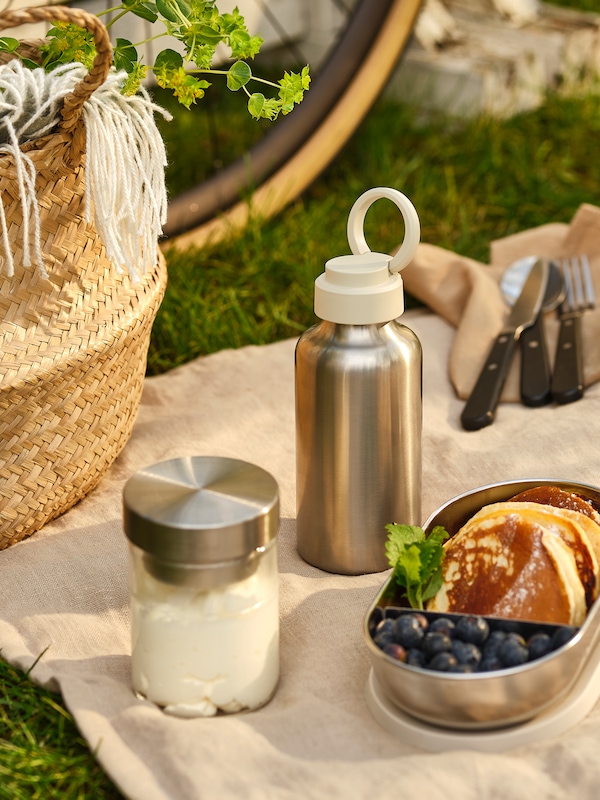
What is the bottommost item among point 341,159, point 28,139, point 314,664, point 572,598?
point 314,664

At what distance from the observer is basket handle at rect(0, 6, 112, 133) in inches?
32.8

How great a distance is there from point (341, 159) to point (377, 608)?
4.59ft

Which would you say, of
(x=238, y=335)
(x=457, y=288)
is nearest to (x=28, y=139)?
(x=238, y=335)

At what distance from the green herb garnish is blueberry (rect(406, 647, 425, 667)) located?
8 centimetres

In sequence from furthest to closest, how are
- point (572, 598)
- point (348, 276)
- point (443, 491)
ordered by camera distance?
point (443, 491) < point (348, 276) < point (572, 598)

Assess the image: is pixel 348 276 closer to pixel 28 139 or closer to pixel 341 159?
pixel 28 139

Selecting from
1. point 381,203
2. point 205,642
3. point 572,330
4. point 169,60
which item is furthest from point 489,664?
point 381,203

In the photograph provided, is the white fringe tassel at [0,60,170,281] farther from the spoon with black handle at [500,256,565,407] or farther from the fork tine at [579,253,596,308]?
the fork tine at [579,253,596,308]

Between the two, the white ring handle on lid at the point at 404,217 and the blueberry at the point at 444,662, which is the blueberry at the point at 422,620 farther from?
the white ring handle on lid at the point at 404,217

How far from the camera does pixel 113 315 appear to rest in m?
1.06

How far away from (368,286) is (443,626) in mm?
319

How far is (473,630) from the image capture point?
2.56 ft

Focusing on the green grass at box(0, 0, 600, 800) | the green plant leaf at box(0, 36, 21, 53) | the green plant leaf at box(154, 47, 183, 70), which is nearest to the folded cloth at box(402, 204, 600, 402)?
the green grass at box(0, 0, 600, 800)

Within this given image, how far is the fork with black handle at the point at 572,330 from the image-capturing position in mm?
1300
